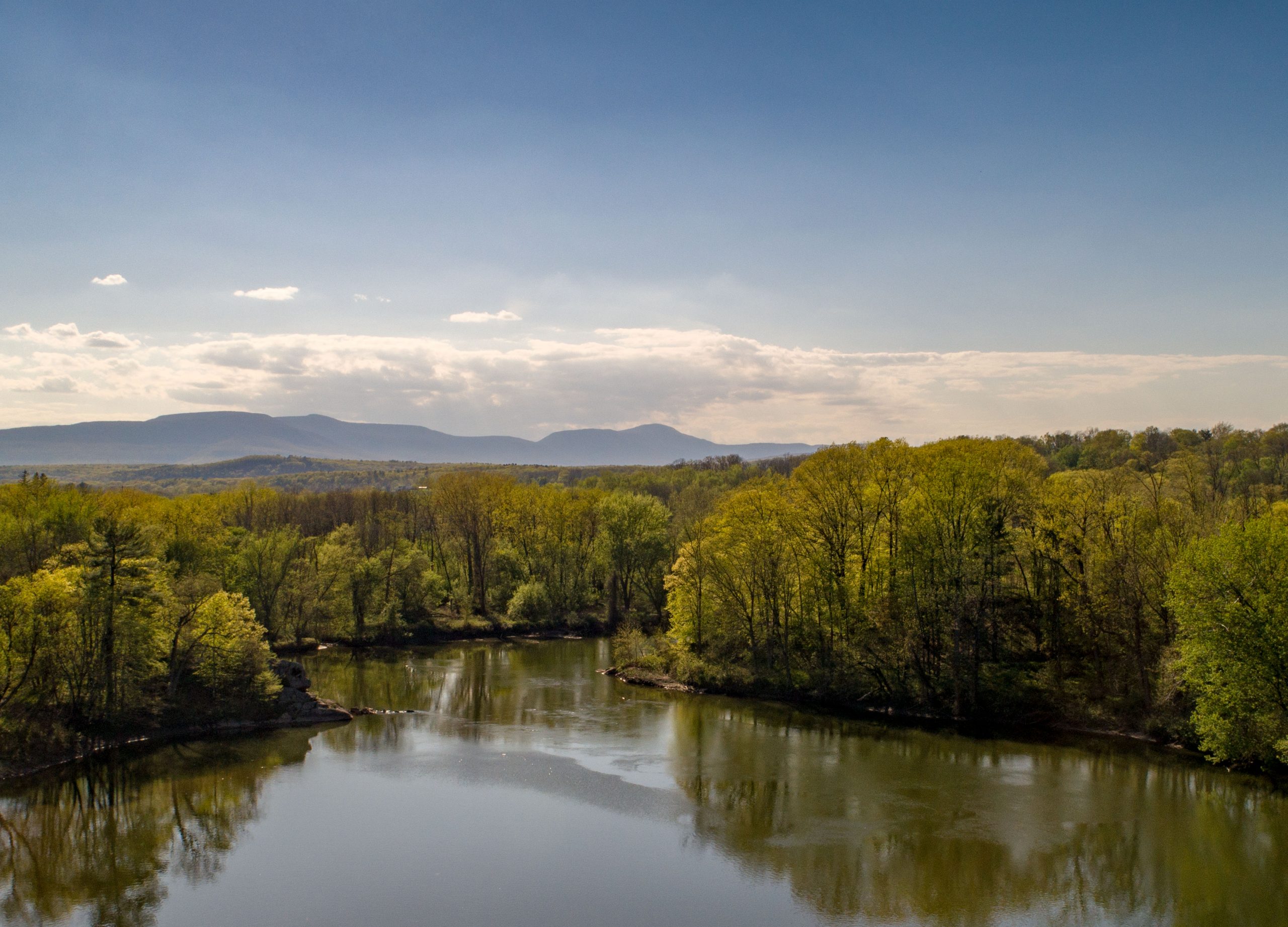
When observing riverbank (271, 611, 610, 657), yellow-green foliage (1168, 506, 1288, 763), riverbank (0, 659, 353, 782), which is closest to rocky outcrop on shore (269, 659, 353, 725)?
riverbank (0, 659, 353, 782)

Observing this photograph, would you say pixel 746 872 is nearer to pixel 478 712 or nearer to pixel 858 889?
pixel 858 889

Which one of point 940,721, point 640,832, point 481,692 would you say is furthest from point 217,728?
point 940,721

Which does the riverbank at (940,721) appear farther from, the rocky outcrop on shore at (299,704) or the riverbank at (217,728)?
the riverbank at (217,728)

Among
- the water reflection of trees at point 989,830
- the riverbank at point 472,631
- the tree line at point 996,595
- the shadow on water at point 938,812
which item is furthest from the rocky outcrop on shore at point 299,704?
the riverbank at point 472,631

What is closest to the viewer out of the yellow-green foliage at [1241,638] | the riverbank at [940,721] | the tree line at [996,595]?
the yellow-green foliage at [1241,638]

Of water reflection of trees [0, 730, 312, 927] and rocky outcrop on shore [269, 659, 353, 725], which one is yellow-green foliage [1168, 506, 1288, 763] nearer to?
water reflection of trees [0, 730, 312, 927]

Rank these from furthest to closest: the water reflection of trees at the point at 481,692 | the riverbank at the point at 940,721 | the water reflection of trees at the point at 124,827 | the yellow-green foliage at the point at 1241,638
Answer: the water reflection of trees at the point at 481,692
the riverbank at the point at 940,721
the yellow-green foliage at the point at 1241,638
the water reflection of trees at the point at 124,827
